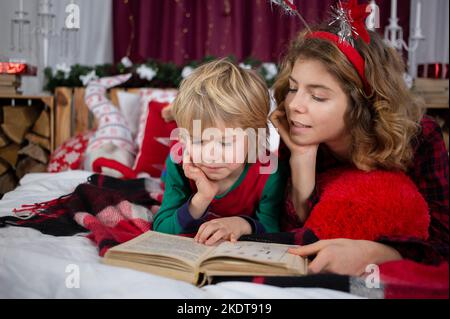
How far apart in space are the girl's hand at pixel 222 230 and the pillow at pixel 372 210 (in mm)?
132

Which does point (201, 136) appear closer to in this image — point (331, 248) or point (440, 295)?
point (331, 248)

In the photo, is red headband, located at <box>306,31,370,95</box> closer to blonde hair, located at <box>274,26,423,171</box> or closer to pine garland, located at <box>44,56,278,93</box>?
blonde hair, located at <box>274,26,423,171</box>

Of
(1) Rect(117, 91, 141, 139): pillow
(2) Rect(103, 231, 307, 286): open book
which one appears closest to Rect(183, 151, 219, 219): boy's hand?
(2) Rect(103, 231, 307, 286): open book

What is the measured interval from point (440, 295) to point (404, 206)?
1.00 feet

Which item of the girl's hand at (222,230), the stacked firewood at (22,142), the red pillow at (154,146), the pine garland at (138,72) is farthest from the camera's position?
the pine garland at (138,72)

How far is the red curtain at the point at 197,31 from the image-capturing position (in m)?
2.41

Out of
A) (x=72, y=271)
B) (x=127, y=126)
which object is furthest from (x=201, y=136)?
(x=127, y=126)

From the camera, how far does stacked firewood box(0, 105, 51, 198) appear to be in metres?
1.49

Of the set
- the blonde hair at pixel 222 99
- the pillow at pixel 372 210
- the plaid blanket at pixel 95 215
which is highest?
the blonde hair at pixel 222 99

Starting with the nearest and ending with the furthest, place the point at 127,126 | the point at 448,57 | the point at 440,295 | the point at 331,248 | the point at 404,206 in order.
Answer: the point at 440,295, the point at 331,248, the point at 404,206, the point at 127,126, the point at 448,57

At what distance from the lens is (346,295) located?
0.70 meters

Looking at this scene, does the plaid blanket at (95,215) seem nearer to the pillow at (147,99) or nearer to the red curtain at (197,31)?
the pillow at (147,99)

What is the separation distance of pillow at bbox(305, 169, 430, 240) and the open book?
8.0 inches

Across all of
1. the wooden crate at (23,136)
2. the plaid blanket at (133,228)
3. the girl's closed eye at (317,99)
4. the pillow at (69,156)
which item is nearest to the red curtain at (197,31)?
the wooden crate at (23,136)
